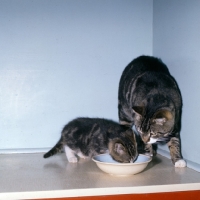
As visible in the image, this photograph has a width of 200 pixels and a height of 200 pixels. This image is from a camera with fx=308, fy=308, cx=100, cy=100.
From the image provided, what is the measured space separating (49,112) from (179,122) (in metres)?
0.90

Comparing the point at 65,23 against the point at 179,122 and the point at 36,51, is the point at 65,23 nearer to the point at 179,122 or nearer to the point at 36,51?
the point at 36,51

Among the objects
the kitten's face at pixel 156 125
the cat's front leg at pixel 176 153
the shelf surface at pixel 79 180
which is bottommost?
the shelf surface at pixel 79 180

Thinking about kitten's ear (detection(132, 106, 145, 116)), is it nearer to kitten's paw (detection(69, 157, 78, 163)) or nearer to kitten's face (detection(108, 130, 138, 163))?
kitten's face (detection(108, 130, 138, 163))

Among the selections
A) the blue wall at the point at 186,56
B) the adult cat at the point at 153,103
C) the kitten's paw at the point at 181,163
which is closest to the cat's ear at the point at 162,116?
the adult cat at the point at 153,103

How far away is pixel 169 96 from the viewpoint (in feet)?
5.87

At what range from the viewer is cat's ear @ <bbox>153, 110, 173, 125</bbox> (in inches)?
64.6

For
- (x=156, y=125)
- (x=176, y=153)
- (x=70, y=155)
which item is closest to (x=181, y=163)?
(x=176, y=153)

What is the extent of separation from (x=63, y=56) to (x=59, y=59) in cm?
4

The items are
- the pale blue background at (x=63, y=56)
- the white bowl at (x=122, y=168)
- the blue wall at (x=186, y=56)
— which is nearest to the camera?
the white bowl at (x=122, y=168)

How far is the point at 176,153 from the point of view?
175 centimetres

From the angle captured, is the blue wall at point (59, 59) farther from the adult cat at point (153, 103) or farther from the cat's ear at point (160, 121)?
the cat's ear at point (160, 121)

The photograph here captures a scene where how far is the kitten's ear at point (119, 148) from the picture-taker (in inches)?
65.6

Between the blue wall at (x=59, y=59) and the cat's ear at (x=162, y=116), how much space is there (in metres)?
0.62

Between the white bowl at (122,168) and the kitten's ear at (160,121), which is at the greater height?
the kitten's ear at (160,121)
